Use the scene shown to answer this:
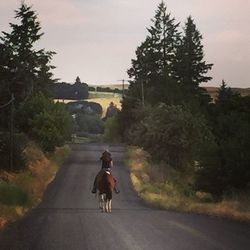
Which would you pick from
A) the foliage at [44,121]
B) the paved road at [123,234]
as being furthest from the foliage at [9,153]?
the paved road at [123,234]

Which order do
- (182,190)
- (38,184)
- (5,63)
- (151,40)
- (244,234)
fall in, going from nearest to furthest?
(244,234), (38,184), (182,190), (5,63), (151,40)

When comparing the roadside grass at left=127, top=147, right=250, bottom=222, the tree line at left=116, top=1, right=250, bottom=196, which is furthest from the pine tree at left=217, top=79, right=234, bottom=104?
the roadside grass at left=127, top=147, right=250, bottom=222

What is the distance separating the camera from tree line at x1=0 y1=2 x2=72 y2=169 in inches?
2528

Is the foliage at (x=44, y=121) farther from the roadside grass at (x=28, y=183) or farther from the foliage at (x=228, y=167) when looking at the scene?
the foliage at (x=228, y=167)

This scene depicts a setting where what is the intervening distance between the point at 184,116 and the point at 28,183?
74.8 ft

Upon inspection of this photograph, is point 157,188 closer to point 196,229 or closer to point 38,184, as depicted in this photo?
point 38,184

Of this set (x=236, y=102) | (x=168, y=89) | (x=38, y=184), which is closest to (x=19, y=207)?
(x=38, y=184)

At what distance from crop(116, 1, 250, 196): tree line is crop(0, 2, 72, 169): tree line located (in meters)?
10.5

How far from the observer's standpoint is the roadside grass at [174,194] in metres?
28.1

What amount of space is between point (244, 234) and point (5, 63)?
61874mm

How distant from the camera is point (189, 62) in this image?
10981 cm

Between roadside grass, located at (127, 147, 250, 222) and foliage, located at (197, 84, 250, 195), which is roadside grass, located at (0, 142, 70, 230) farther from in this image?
foliage, located at (197, 84, 250, 195)

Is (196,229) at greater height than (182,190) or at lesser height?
greater

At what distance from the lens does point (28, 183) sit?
46250mm
